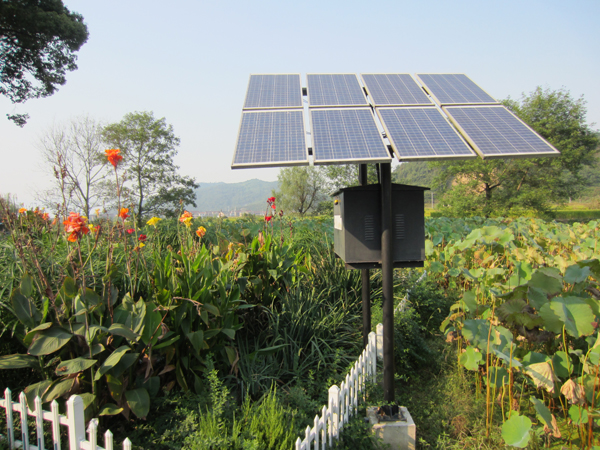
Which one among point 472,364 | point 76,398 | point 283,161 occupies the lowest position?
point 472,364

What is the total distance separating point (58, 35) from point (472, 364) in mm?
20012

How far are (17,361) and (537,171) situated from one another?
104 feet

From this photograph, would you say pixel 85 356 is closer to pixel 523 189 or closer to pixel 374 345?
pixel 374 345

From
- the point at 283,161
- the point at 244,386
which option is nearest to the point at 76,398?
the point at 244,386

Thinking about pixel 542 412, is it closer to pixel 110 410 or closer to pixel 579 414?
pixel 579 414

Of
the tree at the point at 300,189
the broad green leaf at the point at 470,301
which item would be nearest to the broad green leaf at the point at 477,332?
the broad green leaf at the point at 470,301

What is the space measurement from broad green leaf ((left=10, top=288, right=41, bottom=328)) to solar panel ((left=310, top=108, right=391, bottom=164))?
232 centimetres

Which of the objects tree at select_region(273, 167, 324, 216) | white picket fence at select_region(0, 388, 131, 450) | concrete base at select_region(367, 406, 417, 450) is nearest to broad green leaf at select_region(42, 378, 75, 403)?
white picket fence at select_region(0, 388, 131, 450)

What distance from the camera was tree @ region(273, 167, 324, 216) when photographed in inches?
1913

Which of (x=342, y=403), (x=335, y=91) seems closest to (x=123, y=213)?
(x=342, y=403)

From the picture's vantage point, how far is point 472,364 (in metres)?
2.87

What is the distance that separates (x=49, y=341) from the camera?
2281mm

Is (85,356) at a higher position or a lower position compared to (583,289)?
lower

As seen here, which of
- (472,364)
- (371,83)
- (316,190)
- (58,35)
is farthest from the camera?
(316,190)
